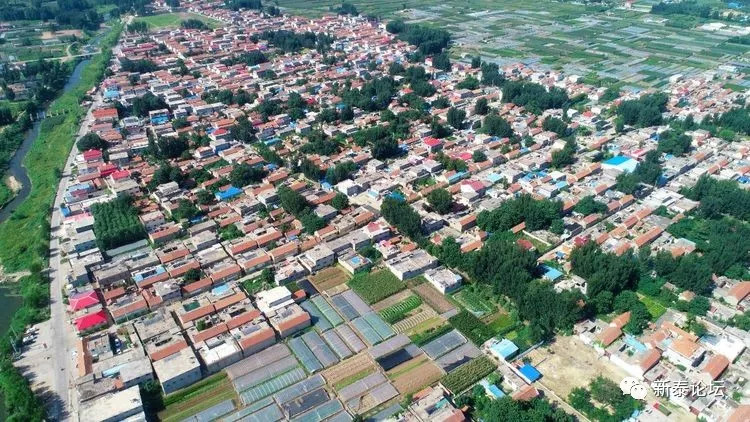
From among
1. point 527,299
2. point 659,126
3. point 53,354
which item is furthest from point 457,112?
point 53,354

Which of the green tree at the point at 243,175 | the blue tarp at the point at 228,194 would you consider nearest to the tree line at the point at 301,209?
the blue tarp at the point at 228,194

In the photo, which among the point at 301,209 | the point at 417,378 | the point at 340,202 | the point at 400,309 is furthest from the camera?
the point at 340,202

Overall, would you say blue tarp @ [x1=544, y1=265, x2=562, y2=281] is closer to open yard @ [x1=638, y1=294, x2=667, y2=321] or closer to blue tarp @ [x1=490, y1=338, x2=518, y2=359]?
open yard @ [x1=638, y1=294, x2=667, y2=321]

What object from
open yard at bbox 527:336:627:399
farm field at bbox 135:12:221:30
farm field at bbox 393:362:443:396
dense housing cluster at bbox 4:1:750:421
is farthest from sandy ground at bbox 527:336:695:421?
farm field at bbox 135:12:221:30

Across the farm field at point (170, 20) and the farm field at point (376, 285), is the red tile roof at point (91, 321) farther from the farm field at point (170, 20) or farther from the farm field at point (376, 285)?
the farm field at point (170, 20)

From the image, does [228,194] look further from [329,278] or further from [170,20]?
[170,20]

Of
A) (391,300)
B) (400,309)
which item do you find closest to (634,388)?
(400,309)
